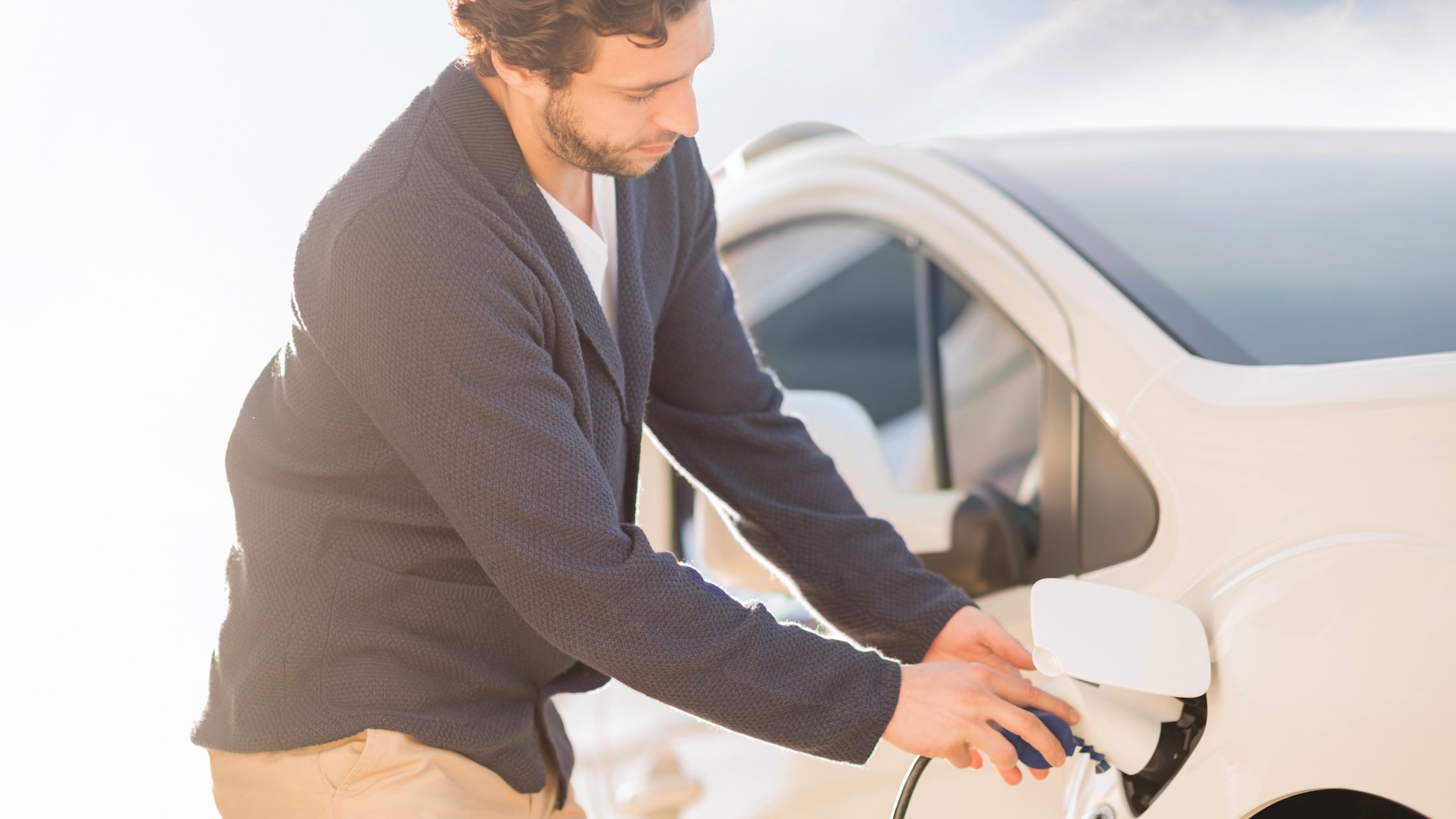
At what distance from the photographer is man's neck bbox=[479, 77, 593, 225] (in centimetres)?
131

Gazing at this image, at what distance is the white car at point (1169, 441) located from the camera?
0.99 m

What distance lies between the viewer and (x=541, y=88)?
1242mm

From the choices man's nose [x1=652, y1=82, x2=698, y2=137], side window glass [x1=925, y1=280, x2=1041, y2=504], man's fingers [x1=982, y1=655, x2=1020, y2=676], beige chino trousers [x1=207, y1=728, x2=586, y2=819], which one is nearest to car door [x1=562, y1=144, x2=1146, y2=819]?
side window glass [x1=925, y1=280, x2=1041, y2=504]

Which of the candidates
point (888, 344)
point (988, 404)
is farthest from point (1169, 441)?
point (888, 344)

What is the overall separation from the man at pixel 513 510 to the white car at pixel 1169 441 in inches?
7.8

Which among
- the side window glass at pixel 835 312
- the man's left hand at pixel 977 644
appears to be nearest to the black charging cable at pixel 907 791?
the man's left hand at pixel 977 644

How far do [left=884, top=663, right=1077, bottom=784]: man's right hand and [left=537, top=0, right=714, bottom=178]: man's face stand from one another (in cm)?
60

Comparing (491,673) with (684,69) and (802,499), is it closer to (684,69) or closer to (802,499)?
(802,499)

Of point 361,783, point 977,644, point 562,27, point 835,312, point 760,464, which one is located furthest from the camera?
point 835,312

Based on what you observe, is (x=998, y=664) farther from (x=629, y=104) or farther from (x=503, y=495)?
(x=629, y=104)

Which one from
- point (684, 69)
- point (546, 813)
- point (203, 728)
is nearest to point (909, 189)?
point (684, 69)

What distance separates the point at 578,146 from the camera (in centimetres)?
126

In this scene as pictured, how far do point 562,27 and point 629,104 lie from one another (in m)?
0.11

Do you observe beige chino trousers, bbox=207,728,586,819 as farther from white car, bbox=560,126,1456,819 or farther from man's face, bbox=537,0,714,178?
man's face, bbox=537,0,714,178
